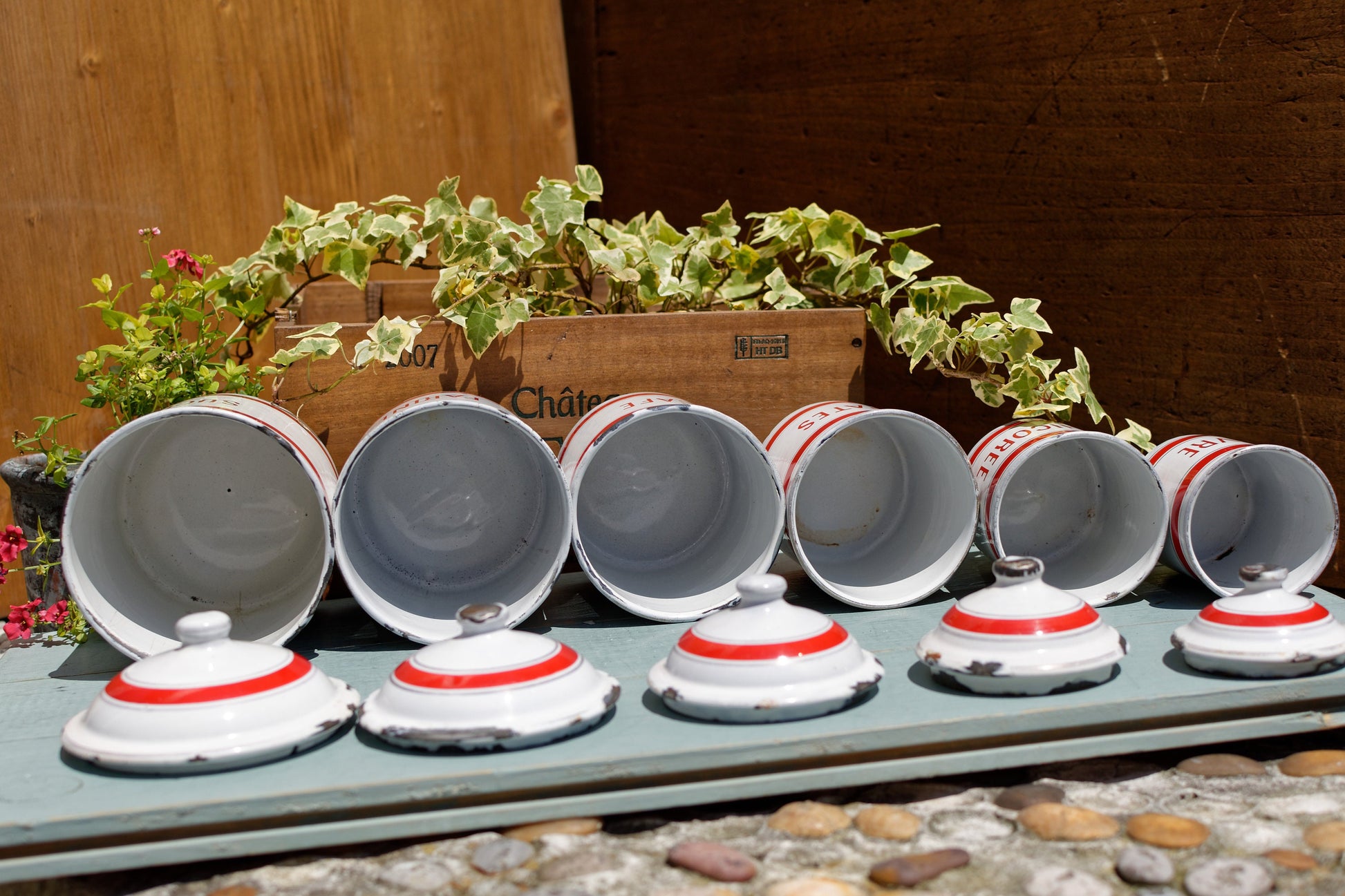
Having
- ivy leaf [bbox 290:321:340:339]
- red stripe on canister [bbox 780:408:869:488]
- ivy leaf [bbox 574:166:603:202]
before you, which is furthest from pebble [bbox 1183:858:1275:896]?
ivy leaf [bbox 574:166:603:202]

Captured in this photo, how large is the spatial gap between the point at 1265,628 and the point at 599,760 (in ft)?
2.94

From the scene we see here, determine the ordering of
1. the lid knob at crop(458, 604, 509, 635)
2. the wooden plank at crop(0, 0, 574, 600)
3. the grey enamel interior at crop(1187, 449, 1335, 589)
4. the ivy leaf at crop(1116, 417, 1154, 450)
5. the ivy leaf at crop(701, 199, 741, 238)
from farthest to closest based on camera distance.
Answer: the wooden plank at crop(0, 0, 574, 600) < the ivy leaf at crop(701, 199, 741, 238) < the ivy leaf at crop(1116, 417, 1154, 450) < the grey enamel interior at crop(1187, 449, 1335, 589) < the lid knob at crop(458, 604, 509, 635)

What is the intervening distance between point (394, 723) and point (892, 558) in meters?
0.97

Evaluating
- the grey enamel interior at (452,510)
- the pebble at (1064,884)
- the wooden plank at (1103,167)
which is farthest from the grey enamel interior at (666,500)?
the wooden plank at (1103,167)

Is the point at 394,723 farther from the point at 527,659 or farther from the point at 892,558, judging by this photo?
the point at 892,558

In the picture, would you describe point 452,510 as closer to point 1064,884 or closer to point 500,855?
point 500,855

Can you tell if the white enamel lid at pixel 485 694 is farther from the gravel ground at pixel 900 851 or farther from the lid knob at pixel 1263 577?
the lid knob at pixel 1263 577

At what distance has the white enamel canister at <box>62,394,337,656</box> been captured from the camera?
1.57m

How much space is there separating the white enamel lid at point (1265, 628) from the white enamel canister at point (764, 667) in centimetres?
46

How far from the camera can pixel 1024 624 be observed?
1.38 m

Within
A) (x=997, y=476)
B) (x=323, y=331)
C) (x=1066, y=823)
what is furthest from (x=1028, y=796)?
(x=323, y=331)

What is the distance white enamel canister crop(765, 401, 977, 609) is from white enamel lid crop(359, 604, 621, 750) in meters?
0.52

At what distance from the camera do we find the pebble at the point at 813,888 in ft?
3.51

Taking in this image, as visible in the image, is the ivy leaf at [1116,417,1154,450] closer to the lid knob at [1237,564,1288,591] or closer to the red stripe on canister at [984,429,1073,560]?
the red stripe on canister at [984,429,1073,560]
